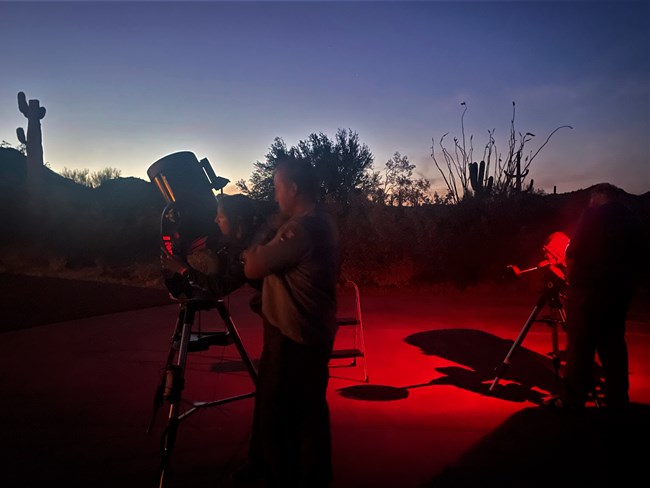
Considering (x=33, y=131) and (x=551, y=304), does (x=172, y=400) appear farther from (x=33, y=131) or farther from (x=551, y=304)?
(x=33, y=131)

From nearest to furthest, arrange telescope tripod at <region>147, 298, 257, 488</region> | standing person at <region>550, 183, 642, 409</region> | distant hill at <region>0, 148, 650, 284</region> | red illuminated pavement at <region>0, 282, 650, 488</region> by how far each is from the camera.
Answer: telescope tripod at <region>147, 298, 257, 488</region>
red illuminated pavement at <region>0, 282, 650, 488</region>
standing person at <region>550, 183, 642, 409</region>
distant hill at <region>0, 148, 650, 284</region>

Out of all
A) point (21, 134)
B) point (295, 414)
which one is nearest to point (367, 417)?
point (295, 414)

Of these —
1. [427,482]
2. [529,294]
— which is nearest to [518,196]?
Result: [529,294]

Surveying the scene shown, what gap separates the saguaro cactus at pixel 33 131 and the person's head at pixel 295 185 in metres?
26.6

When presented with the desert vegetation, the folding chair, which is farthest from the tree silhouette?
the folding chair

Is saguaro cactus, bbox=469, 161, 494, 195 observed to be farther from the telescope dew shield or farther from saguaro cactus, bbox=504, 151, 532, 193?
the telescope dew shield

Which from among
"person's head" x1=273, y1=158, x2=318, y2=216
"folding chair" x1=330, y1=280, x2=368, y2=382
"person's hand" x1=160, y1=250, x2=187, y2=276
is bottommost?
"folding chair" x1=330, y1=280, x2=368, y2=382

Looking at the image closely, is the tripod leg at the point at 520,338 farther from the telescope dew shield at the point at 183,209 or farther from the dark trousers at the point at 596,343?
the telescope dew shield at the point at 183,209

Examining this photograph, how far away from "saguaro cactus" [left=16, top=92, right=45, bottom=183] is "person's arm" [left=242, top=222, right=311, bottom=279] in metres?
26.8

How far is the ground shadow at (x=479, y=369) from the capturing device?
217 inches

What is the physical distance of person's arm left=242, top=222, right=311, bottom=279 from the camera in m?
2.81

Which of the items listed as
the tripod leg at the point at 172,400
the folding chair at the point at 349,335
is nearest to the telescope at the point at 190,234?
the tripod leg at the point at 172,400

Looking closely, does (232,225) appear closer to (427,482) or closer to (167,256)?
(167,256)

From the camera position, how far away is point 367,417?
4.83 meters
